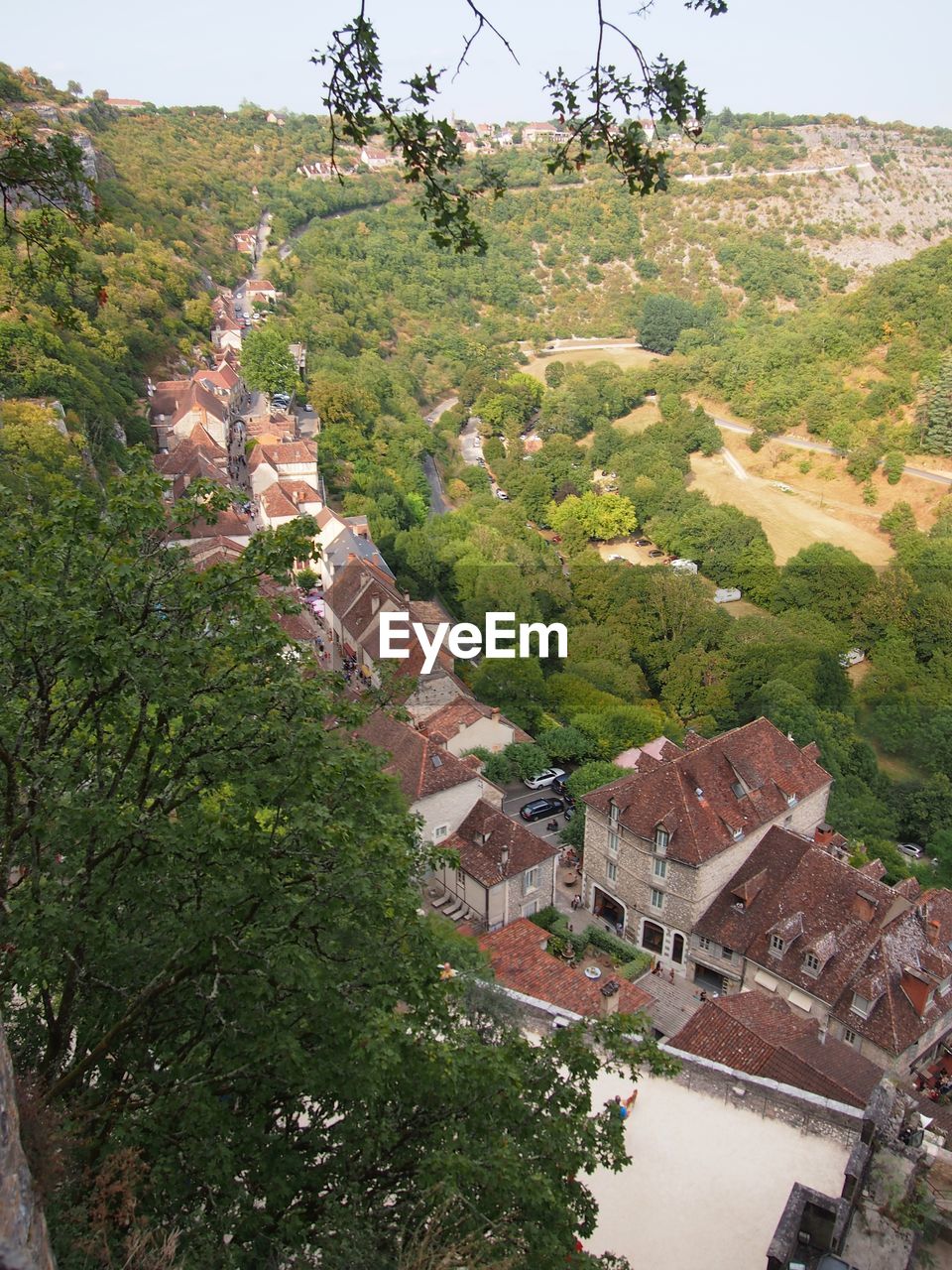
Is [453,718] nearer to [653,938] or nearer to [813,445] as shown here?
[653,938]

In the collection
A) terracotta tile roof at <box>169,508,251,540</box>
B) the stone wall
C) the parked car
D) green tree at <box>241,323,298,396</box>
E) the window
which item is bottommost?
the parked car

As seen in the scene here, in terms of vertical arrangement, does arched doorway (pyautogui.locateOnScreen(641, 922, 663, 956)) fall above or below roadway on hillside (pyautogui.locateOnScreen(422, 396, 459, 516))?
below

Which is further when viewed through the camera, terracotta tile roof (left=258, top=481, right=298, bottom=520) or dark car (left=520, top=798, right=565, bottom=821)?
terracotta tile roof (left=258, top=481, right=298, bottom=520)

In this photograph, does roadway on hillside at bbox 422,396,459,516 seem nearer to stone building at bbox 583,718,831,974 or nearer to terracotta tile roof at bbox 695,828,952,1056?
stone building at bbox 583,718,831,974

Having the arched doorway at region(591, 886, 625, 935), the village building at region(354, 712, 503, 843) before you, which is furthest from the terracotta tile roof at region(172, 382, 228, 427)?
the arched doorway at region(591, 886, 625, 935)

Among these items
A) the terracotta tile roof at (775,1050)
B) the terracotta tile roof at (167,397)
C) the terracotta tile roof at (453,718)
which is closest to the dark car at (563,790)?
the terracotta tile roof at (453,718)

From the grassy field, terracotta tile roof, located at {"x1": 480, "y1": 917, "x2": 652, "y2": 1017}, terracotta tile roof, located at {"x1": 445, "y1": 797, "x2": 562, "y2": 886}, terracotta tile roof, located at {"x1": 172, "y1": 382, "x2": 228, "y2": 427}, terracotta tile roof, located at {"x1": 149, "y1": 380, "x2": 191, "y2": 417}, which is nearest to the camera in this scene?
terracotta tile roof, located at {"x1": 480, "y1": 917, "x2": 652, "y2": 1017}

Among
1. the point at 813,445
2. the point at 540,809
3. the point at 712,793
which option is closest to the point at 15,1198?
the point at 712,793
